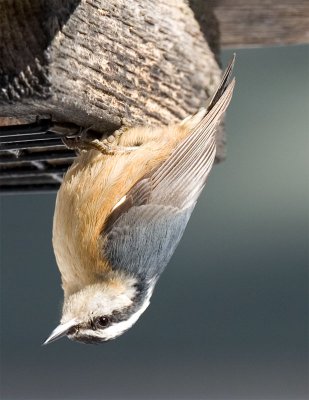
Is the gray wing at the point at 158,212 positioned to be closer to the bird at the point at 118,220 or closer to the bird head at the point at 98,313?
the bird at the point at 118,220

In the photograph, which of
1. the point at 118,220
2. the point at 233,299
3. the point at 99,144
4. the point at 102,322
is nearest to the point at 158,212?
the point at 118,220

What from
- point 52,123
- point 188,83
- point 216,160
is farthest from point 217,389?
point 52,123

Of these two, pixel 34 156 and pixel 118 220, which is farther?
pixel 34 156

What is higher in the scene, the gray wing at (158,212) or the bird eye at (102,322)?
the gray wing at (158,212)

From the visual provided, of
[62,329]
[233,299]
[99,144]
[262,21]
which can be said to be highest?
[262,21]

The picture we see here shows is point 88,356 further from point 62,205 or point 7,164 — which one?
point 62,205

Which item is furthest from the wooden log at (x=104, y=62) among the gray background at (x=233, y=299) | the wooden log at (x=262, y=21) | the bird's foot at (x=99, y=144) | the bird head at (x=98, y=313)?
the gray background at (x=233, y=299)

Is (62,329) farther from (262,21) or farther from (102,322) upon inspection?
(262,21)
